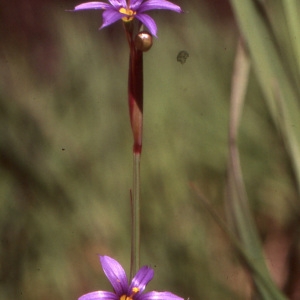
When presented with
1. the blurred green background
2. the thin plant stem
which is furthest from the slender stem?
the blurred green background

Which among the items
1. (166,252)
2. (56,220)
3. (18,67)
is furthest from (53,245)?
(18,67)

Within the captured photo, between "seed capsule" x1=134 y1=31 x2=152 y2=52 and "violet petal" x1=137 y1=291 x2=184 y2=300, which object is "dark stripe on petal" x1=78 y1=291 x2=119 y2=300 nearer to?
"violet petal" x1=137 y1=291 x2=184 y2=300

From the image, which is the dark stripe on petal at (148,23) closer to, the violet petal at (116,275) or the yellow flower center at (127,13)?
the yellow flower center at (127,13)

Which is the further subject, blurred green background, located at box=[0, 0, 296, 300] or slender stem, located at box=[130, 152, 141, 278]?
blurred green background, located at box=[0, 0, 296, 300]

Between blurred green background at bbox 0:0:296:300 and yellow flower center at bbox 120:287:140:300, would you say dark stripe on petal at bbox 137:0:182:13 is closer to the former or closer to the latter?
yellow flower center at bbox 120:287:140:300

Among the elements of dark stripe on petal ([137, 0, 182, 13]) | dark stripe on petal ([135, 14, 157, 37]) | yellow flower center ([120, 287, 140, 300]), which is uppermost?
dark stripe on petal ([137, 0, 182, 13])

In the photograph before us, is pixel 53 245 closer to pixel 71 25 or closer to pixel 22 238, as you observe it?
pixel 22 238

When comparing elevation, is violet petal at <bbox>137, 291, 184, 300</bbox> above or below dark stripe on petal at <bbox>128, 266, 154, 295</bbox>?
below

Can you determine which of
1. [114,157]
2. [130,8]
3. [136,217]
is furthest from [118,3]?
[114,157]

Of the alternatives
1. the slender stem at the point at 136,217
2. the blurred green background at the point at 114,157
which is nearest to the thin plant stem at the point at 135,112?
the slender stem at the point at 136,217
